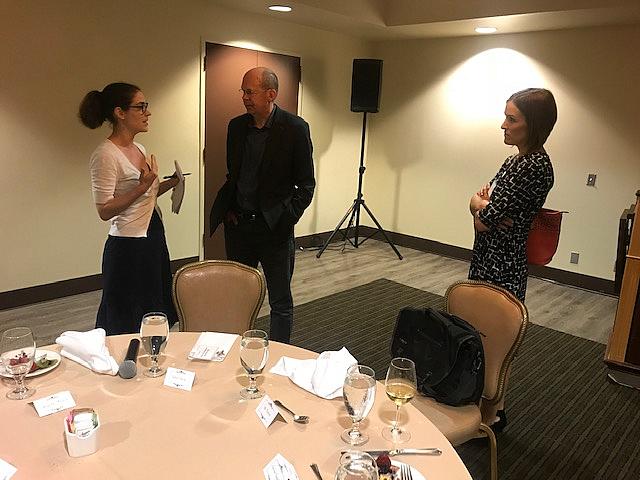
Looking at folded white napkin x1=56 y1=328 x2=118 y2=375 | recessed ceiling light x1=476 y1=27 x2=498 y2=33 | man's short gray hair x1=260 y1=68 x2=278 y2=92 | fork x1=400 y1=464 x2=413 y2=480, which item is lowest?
fork x1=400 y1=464 x2=413 y2=480

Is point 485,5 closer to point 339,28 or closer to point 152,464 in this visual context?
point 339,28

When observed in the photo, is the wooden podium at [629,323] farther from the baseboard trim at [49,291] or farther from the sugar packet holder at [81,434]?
the baseboard trim at [49,291]

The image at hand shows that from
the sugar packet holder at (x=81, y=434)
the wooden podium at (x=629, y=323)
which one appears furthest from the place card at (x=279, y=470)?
the wooden podium at (x=629, y=323)

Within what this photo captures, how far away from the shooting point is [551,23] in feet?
14.8

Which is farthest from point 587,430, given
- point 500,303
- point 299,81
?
point 299,81

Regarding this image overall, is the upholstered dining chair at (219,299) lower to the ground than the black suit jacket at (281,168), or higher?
lower

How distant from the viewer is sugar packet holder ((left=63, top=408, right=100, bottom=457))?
1.13 m

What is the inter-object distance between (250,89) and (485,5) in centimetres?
269

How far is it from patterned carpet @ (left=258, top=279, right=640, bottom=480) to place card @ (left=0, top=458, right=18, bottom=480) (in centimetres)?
186

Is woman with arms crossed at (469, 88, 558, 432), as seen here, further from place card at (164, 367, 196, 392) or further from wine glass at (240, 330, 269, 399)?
place card at (164, 367, 196, 392)

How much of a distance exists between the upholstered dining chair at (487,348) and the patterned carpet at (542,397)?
18.6 inches

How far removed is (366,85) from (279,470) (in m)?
5.03

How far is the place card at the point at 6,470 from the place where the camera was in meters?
1.05

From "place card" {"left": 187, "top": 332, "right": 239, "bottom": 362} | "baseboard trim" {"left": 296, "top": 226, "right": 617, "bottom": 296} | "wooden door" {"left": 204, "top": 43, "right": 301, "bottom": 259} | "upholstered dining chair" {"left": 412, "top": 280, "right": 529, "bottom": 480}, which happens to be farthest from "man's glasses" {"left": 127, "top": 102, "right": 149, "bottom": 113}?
"baseboard trim" {"left": 296, "top": 226, "right": 617, "bottom": 296}
